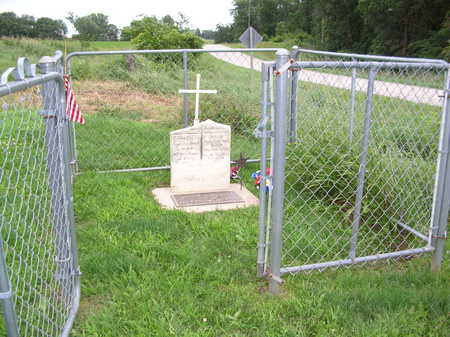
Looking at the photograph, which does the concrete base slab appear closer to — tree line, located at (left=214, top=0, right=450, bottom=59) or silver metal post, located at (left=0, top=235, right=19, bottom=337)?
silver metal post, located at (left=0, top=235, right=19, bottom=337)

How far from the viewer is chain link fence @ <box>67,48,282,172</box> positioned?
6192 millimetres

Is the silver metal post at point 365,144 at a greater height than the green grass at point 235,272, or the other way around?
the silver metal post at point 365,144

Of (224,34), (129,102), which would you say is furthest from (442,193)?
(224,34)

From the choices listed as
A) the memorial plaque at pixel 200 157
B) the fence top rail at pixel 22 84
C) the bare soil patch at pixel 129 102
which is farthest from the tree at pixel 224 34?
the fence top rail at pixel 22 84

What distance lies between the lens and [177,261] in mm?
3465

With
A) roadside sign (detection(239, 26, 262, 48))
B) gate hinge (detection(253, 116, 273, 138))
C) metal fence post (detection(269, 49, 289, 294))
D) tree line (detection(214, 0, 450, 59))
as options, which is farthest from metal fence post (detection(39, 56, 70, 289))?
tree line (detection(214, 0, 450, 59))

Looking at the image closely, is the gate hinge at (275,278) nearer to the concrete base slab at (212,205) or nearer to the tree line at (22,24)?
the concrete base slab at (212,205)

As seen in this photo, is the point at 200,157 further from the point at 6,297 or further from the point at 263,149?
the point at 6,297

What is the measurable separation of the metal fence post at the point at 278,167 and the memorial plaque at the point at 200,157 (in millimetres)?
2181

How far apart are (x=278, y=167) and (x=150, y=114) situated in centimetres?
688

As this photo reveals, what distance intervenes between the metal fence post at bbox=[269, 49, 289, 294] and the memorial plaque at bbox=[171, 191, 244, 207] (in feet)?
5.97

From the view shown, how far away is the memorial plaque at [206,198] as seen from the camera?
4.77 m

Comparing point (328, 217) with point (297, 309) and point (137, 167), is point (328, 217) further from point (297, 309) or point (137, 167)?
point (137, 167)

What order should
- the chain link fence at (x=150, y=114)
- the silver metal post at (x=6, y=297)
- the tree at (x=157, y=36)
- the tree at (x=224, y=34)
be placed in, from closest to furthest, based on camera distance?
the silver metal post at (x=6, y=297) < the chain link fence at (x=150, y=114) < the tree at (x=157, y=36) < the tree at (x=224, y=34)
